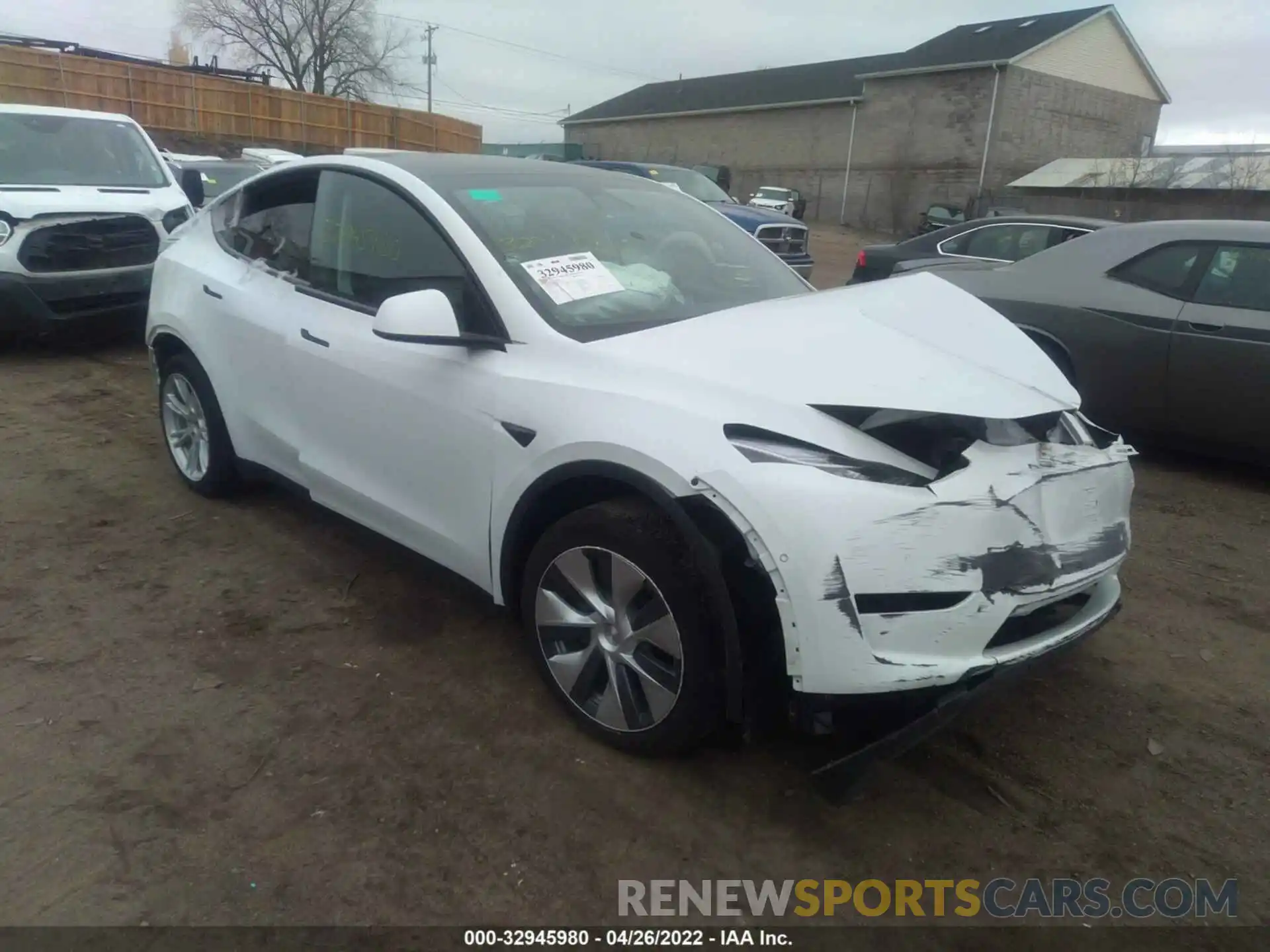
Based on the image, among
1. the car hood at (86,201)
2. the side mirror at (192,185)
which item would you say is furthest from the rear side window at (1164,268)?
the side mirror at (192,185)

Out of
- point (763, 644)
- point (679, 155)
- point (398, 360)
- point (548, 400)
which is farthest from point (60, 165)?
point (679, 155)

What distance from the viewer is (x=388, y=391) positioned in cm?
322

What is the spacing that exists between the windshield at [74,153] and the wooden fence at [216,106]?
78.0 ft

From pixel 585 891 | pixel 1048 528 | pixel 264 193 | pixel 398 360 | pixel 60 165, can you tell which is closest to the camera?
pixel 585 891

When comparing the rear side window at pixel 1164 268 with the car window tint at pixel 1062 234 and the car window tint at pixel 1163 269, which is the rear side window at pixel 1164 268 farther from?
the car window tint at pixel 1062 234

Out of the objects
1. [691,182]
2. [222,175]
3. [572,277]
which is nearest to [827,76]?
[691,182]

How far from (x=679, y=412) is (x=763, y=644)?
64cm

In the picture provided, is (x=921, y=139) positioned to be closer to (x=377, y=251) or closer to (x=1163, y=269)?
(x=1163, y=269)

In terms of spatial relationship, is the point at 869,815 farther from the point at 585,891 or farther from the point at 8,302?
the point at 8,302

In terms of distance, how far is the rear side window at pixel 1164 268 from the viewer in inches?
212

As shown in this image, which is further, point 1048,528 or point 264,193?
point 264,193

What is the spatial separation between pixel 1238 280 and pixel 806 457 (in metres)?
4.25

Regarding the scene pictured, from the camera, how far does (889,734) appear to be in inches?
91.6

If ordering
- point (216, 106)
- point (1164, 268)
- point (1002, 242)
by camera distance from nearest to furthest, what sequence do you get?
point (1164, 268)
point (1002, 242)
point (216, 106)
